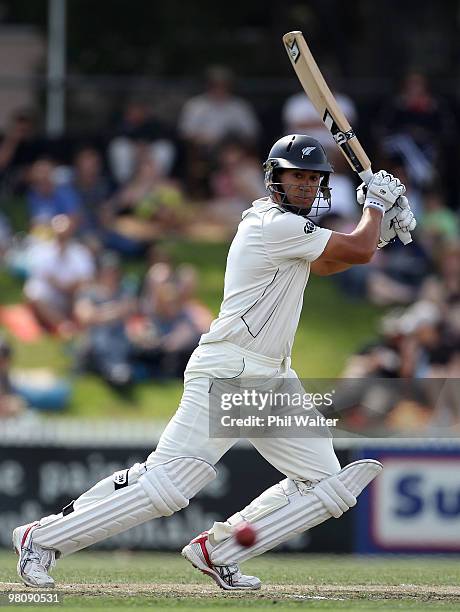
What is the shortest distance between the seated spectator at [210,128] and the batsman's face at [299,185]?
7826mm

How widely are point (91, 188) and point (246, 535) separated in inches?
315

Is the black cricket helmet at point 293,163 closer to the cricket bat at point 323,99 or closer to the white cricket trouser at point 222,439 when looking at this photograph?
the cricket bat at point 323,99

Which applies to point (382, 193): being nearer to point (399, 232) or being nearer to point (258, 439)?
point (399, 232)

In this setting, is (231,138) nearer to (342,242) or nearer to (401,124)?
(401,124)

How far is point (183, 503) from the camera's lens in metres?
5.75

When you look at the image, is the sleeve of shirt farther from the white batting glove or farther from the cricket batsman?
the white batting glove

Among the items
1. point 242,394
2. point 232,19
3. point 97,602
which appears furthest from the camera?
point 232,19

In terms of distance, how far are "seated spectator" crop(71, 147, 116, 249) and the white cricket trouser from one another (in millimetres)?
7382

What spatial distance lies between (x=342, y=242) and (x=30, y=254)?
7409mm

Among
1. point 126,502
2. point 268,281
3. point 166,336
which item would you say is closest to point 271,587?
point 126,502

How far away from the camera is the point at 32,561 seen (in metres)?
5.81

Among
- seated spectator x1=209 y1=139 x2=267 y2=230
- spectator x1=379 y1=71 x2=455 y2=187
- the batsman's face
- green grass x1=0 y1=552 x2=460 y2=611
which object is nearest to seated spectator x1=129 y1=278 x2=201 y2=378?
seated spectator x1=209 y1=139 x2=267 y2=230

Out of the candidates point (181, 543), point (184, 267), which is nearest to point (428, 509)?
point (181, 543)

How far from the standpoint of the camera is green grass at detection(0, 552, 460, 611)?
5551mm
